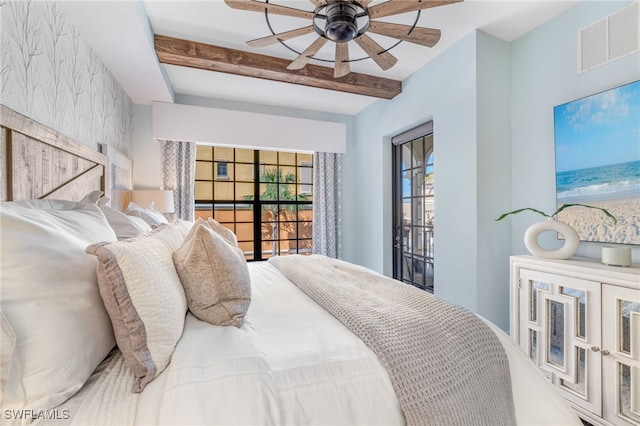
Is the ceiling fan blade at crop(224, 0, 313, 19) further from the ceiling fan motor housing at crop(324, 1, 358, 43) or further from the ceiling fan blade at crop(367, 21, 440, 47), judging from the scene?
the ceiling fan blade at crop(367, 21, 440, 47)

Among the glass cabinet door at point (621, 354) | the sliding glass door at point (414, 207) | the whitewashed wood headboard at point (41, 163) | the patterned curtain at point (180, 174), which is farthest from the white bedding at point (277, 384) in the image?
the patterned curtain at point (180, 174)

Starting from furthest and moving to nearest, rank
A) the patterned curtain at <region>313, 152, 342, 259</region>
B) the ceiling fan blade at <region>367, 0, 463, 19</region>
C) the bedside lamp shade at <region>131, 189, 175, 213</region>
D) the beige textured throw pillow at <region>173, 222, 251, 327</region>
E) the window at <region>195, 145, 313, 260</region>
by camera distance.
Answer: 1. the patterned curtain at <region>313, 152, 342, 259</region>
2. the window at <region>195, 145, 313, 260</region>
3. the bedside lamp shade at <region>131, 189, 175, 213</region>
4. the ceiling fan blade at <region>367, 0, 463, 19</region>
5. the beige textured throw pillow at <region>173, 222, 251, 327</region>

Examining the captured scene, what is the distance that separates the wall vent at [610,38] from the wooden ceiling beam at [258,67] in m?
1.64

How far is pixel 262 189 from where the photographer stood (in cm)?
423

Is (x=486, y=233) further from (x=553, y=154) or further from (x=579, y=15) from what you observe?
(x=579, y=15)

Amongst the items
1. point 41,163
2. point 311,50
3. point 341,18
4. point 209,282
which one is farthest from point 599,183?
point 41,163

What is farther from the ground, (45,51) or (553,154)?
(45,51)

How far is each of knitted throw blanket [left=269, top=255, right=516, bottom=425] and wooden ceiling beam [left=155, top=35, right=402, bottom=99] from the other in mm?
2360

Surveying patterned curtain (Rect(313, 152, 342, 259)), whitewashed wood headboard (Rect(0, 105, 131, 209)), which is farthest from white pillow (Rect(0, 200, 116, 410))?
patterned curtain (Rect(313, 152, 342, 259))

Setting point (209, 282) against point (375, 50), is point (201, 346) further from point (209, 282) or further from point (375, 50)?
point (375, 50)

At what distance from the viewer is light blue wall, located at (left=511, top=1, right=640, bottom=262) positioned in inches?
74.2

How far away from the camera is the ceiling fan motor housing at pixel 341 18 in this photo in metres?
1.56

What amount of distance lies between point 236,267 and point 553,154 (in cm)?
243

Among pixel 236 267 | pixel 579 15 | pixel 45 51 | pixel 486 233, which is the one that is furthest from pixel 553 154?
pixel 45 51
